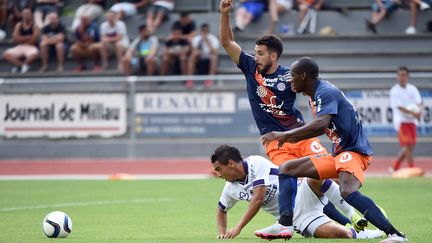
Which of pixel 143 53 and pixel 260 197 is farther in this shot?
pixel 143 53

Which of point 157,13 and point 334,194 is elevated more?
point 157,13

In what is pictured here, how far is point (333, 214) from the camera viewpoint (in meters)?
10.7

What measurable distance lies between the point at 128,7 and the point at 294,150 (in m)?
18.7

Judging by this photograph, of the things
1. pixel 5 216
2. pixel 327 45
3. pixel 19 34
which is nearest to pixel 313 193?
pixel 5 216

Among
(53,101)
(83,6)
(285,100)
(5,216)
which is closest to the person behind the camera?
(285,100)

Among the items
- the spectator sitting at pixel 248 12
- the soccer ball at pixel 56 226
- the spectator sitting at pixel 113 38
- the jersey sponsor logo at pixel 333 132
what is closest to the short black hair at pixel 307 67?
the jersey sponsor logo at pixel 333 132

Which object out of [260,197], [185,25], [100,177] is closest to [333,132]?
[260,197]

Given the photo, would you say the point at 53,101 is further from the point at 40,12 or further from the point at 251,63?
the point at 251,63

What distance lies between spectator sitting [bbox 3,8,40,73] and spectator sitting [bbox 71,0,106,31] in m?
1.25

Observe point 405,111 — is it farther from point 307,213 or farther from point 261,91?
point 307,213

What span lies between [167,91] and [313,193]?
14231mm

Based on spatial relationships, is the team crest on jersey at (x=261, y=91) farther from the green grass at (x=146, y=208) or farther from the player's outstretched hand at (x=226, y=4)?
the green grass at (x=146, y=208)

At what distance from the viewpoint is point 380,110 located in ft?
76.2

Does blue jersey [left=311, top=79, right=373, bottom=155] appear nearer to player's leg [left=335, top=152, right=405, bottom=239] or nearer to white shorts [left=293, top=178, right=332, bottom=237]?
player's leg [left=335, top=152, right=405, bottom=239]
